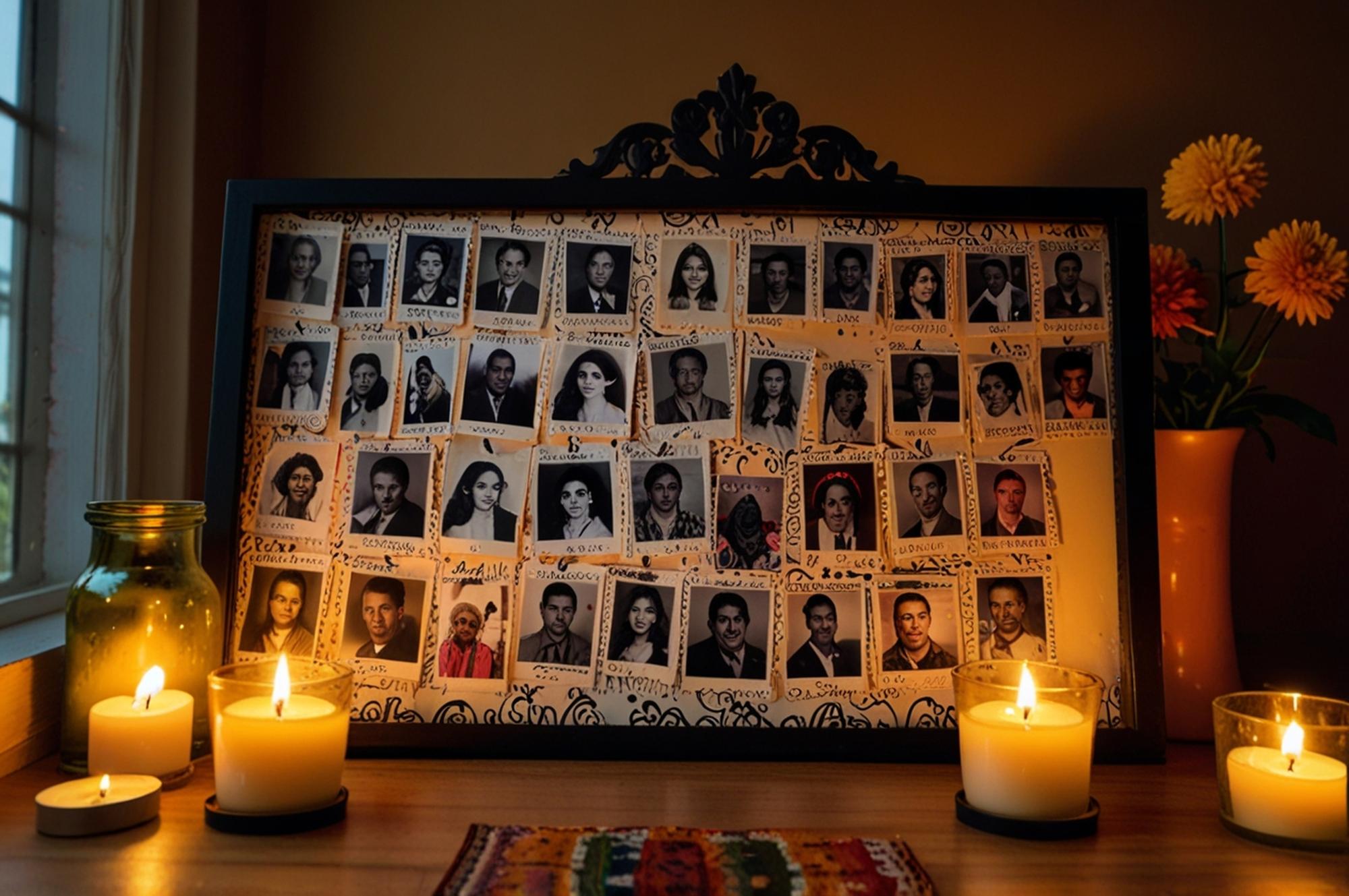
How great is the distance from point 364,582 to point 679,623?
11.3 inches

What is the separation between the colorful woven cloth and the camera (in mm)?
609

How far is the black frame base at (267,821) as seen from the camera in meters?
0.69

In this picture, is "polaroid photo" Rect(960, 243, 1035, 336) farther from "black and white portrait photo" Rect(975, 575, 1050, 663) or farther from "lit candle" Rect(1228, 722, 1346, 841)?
"lit candle" Rect(1228, 722, 1346, 841)

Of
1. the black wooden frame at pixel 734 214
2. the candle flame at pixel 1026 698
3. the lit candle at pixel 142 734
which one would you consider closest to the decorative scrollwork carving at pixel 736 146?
the black wooden frame at pixel 734 214

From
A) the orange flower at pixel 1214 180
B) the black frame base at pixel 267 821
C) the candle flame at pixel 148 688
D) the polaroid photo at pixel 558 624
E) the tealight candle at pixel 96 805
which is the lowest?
the black frame base at pixel 267 821

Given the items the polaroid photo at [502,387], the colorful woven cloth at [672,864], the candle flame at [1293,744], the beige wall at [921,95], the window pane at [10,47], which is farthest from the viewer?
the beige wall at [921,95]

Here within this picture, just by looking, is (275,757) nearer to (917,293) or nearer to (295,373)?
(295,373)

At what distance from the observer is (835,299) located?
0.93m

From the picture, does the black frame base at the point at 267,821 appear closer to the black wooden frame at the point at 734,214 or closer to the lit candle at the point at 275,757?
the lit candle at the point at 275,757

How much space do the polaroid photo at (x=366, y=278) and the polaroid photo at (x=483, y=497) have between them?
15cm

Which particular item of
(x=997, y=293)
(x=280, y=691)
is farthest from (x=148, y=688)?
(x=997, y=293)

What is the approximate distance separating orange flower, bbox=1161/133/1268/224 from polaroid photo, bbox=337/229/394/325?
0.79 meters

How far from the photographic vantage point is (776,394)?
3.01ft

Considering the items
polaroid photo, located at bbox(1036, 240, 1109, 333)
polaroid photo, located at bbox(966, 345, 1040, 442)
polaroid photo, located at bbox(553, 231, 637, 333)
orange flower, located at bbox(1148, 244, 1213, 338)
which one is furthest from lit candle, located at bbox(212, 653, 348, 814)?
orange flower, located at bbox(1148, 244, 1213, 338)
